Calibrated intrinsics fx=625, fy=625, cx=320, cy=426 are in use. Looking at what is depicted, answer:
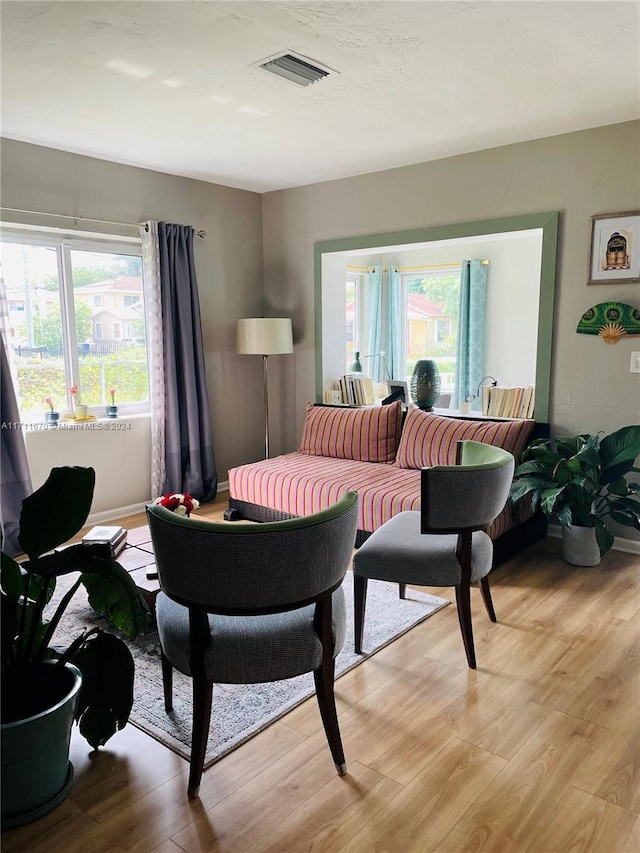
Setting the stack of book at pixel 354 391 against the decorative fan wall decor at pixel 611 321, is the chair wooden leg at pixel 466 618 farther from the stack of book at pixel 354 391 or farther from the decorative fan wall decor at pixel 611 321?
the stack of book at pixel 354 391

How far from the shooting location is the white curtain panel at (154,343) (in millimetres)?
4629

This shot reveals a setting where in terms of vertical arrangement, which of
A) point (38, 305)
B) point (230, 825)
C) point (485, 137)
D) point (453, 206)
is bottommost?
point (230, 825)

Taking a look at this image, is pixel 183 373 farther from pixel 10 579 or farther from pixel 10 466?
pixel 10 579

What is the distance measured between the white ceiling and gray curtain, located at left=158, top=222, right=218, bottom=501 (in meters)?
0.69

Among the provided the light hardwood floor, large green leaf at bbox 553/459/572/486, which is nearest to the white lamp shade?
large green leaf at bbox 553/459/572/486

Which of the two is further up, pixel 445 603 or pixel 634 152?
pixel 634 152

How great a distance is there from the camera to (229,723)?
226 centimetres

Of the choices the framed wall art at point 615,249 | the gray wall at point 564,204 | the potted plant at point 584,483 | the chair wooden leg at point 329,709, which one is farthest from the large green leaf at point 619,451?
the chair wooden leg at point 329,709

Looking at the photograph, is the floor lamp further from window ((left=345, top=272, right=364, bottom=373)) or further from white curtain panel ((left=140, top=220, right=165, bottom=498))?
window ((left=345, top=272, right=364, bottom=373))

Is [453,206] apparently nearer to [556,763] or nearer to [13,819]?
[556,763]

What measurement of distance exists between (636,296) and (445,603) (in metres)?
2.15

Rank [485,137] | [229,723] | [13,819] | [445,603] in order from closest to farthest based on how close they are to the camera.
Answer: [13,819] → [229,723] → [445,603] → [485,137]

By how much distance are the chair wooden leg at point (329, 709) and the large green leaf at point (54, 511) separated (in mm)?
882

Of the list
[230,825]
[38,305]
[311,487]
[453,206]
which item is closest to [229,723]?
[230,825]
